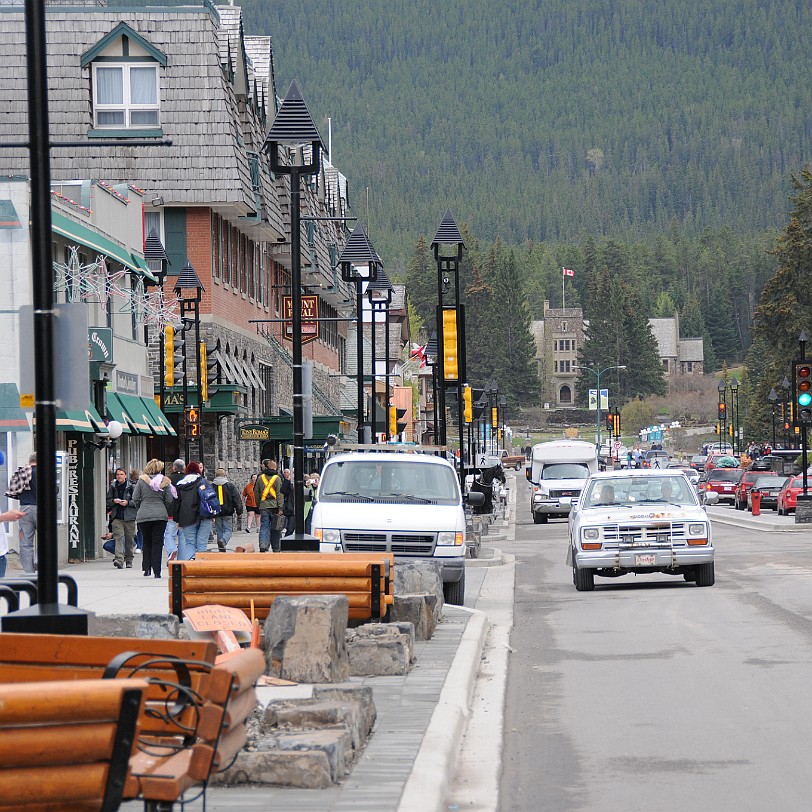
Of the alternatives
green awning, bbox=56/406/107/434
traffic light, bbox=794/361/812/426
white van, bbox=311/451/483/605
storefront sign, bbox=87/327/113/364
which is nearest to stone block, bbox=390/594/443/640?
white van, bbox=311/451/483/605

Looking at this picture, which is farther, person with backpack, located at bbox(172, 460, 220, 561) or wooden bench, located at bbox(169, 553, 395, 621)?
person with backpack, located at bbox(172, 460, 220, 561)

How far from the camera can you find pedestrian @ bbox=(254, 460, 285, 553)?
31656mm

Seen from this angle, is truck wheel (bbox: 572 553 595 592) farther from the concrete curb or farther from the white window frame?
the white window frame

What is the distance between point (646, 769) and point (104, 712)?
4870 mm

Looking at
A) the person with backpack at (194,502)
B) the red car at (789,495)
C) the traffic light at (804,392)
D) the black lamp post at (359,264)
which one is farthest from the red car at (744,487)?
the person with backpack at (194,502)

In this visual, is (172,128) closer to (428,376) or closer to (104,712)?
(104,712)

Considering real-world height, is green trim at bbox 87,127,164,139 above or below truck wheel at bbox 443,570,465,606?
above

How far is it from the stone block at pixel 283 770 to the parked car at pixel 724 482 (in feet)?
206

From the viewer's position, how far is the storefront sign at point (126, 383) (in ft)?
120

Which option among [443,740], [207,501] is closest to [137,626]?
[443,740]

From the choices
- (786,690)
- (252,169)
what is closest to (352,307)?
(252,169)

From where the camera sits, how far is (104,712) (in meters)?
5.20

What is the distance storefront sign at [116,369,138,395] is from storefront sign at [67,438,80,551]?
4.24 meters

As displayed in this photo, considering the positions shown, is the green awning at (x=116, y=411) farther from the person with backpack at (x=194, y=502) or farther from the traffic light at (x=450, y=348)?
the traffic light at (x=450, y=348)
